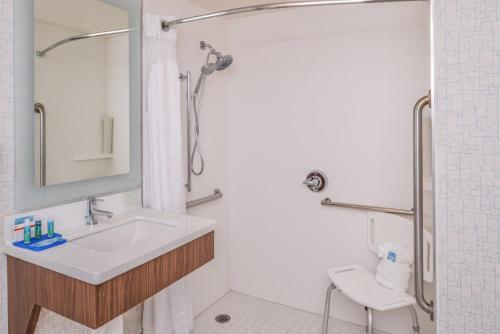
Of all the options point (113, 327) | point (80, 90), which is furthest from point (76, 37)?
point (113, 327)

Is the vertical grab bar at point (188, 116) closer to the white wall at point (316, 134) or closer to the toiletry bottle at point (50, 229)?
the white wall at point (316, 134)

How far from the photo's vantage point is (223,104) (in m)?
2.62

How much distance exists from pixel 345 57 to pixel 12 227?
6.82 ft

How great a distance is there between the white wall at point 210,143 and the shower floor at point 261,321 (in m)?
0.13

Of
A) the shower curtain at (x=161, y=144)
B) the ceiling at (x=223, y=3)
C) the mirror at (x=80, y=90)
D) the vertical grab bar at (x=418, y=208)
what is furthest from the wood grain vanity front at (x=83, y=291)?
the ceiling at (x=223, y=3)

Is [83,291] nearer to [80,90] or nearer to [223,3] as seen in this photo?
[80,90]

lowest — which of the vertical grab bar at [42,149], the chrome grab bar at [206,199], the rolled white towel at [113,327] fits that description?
the rolled white towel at [113,327]

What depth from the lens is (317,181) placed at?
2.33m

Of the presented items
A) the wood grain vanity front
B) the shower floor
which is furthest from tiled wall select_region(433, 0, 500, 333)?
the shower floor

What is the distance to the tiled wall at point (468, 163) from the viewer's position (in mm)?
1078

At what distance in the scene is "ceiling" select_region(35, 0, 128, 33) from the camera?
4.51 ft

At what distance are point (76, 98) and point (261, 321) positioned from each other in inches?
73.7

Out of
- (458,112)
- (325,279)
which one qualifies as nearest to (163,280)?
(458,112)

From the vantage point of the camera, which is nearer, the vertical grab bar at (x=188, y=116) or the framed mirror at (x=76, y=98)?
the framed mirror at (x=76, y=98)
